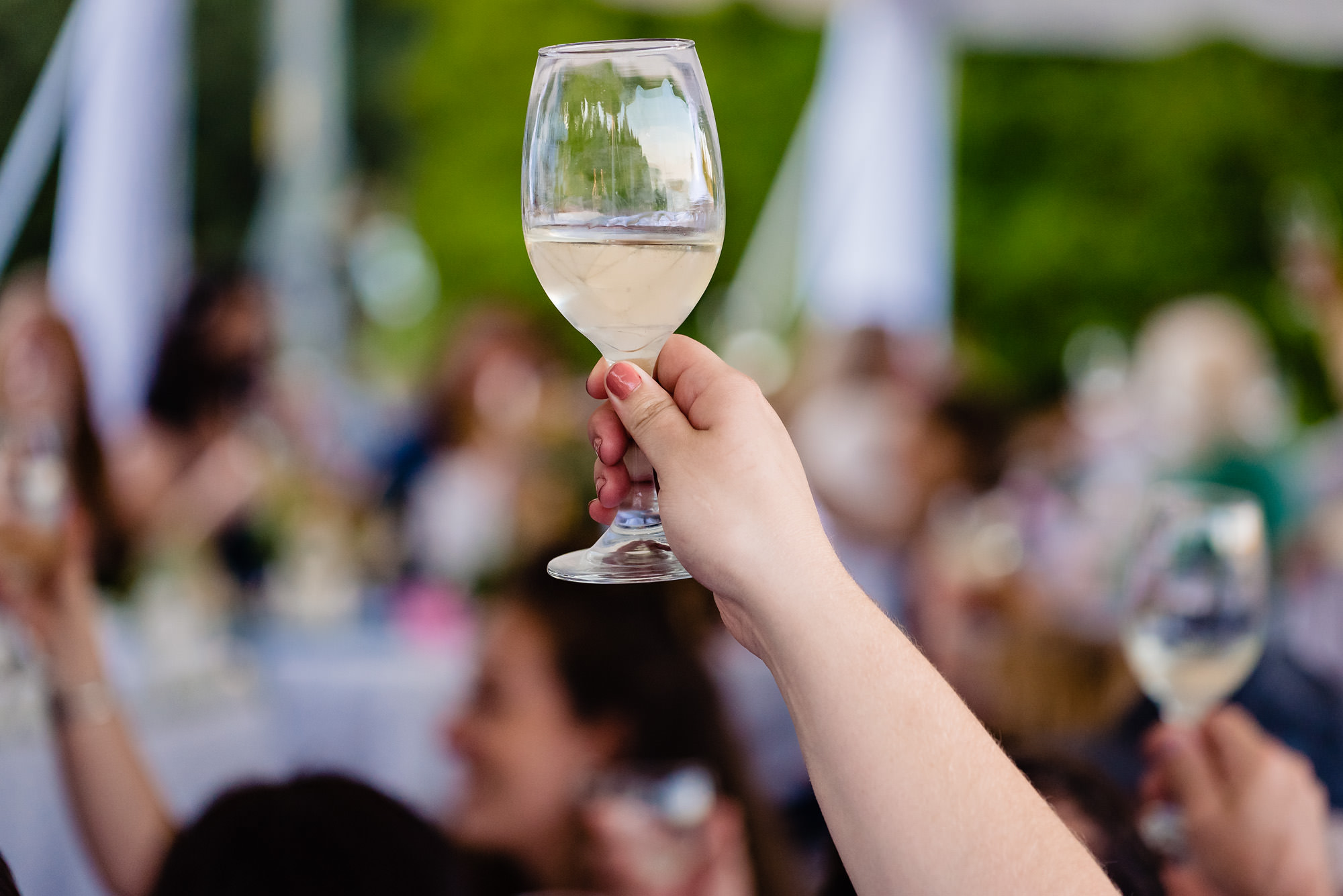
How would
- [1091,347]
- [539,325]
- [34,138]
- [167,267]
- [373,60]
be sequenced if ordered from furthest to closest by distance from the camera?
[373,60]
[1091,347]
[539,325]
[167,267]
[34,138]

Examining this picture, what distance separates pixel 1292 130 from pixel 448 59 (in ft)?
21.5

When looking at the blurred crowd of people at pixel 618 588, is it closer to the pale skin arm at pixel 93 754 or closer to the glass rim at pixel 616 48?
the pale skin arm at pixel 93 754

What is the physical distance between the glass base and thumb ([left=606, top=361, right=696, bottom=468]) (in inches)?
4.3

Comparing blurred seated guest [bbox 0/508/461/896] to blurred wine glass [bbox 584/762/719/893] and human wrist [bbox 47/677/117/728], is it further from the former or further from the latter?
blurred wine glass [bbox 584/762/719/893]

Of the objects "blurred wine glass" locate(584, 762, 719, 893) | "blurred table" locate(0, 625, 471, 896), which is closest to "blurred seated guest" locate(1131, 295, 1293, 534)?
"blurred table" locate(0, 625, 471, 896)

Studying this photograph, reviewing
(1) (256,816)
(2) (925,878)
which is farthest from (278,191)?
(2) (925,878)

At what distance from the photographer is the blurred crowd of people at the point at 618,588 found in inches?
52.6

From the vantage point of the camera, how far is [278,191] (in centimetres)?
675

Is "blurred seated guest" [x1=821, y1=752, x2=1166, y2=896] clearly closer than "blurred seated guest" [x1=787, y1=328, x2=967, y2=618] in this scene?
Yes

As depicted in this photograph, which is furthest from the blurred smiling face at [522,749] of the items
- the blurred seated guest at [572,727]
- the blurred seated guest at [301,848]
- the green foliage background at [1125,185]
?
the green foliage background at [1125,185]

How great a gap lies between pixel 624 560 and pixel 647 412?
0.17m

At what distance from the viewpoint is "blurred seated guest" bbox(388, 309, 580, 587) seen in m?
4.03

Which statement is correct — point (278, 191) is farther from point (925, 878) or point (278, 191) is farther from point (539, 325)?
point (925, 878)

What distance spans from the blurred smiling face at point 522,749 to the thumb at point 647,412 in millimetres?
1095
